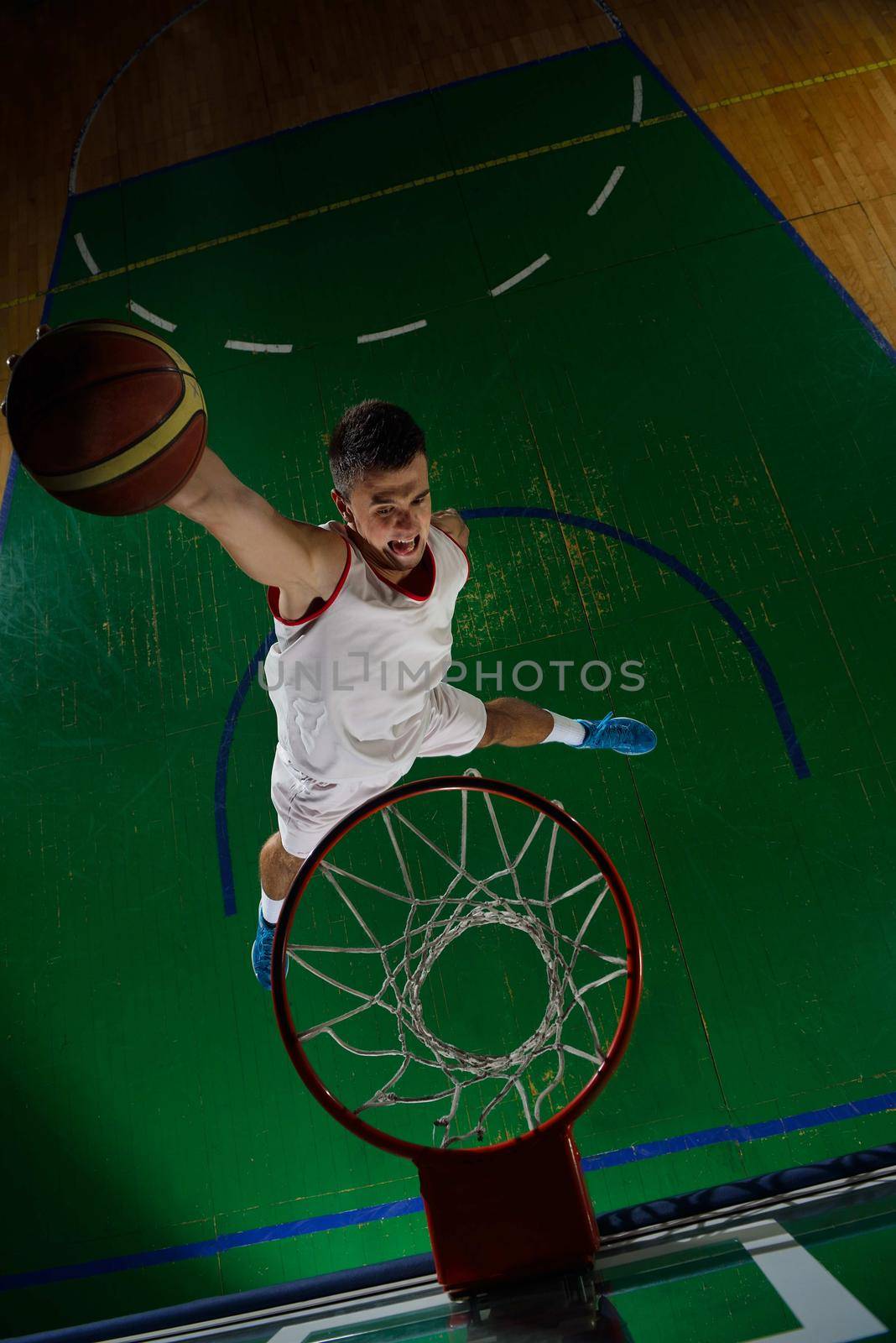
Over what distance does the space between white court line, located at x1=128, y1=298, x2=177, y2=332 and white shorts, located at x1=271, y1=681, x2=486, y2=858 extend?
138 inches

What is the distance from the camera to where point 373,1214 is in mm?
3609

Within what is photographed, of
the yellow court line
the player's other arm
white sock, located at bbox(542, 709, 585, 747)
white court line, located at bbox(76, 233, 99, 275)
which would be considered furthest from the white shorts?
white court line, located at bbox(76, 233, 99, 275)

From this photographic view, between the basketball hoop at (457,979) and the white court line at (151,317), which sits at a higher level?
the white court line at (151,317)

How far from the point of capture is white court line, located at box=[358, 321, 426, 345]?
17.5 ft

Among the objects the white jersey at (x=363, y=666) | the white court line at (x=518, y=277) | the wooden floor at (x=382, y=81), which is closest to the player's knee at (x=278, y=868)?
the white jersey at (x=363, y=666)

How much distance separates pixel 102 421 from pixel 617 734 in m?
2.59

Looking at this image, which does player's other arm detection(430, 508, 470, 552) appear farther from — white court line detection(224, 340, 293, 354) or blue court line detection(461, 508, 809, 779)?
white court line detection(224, 340, 293, 354)

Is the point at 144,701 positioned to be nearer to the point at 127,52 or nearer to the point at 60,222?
the point at 60,222

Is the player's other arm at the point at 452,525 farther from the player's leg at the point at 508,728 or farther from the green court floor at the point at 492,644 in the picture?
the green court floor at the point at 492,644

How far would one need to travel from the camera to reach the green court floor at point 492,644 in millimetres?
3684

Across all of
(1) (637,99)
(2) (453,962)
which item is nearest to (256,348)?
(1) (637,99)

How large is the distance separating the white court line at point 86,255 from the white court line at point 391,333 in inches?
78.4

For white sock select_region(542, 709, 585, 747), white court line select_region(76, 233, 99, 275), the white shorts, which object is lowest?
white sock select_region(542, 709, 585, 747)

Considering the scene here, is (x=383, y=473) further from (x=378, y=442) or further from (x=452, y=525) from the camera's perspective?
(x=452, y=525)
